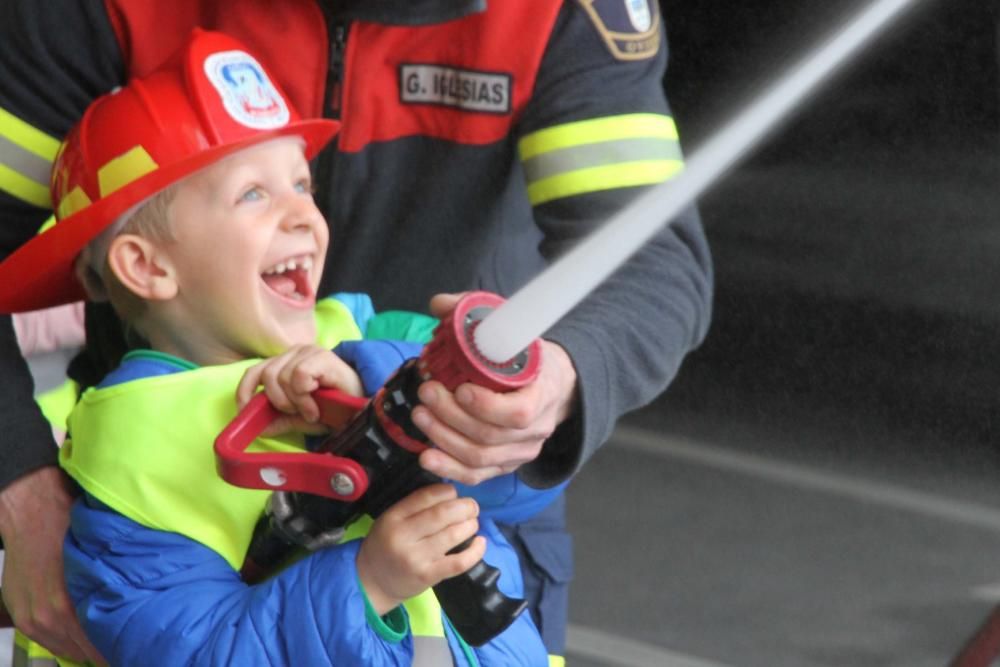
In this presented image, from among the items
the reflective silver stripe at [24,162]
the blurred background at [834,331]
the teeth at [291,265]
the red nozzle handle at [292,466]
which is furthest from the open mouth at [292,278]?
the blurred background at [834,331]

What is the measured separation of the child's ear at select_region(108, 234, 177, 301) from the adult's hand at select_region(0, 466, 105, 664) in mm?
190

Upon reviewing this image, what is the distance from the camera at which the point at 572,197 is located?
4.00 feet

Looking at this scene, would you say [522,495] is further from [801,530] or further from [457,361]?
[801,530]

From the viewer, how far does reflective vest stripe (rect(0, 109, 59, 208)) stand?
126 centimetres

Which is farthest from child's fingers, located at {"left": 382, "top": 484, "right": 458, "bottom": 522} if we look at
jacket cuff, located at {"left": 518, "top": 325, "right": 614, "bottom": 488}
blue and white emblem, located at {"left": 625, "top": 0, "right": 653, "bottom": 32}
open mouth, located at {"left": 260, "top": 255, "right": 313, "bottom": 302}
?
blue and white emblem, located at {"left": 625, "top": 0, "right": 653, "bottom": 32}

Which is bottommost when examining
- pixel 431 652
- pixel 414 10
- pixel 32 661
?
pixel 32 661

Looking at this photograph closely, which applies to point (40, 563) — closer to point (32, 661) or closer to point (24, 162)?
point (32, 661)

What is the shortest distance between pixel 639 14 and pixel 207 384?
1.48 ft

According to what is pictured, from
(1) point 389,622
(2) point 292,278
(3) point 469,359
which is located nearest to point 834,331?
(2) point 292,278

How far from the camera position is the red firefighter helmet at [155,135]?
1.08m

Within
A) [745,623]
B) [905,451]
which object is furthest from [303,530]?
[905,451]

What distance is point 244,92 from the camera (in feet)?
3.63

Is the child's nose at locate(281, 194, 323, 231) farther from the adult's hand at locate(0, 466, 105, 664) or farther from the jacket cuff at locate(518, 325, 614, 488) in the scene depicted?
the adult's hand at locate(0, 466, 105, 664)

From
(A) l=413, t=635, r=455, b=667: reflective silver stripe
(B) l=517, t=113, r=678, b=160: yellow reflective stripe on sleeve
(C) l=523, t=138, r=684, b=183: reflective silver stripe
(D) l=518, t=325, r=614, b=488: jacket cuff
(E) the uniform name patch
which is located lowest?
(A) l=413, t=635, r=455, b=667: reflective silver stripe
